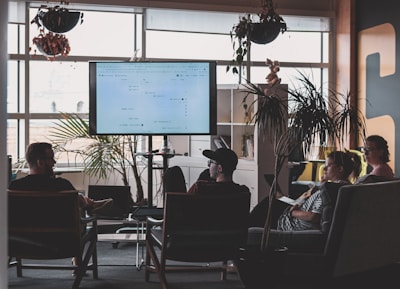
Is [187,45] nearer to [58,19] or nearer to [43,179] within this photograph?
[58,19]

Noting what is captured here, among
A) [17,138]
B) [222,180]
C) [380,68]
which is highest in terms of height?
[380,68]

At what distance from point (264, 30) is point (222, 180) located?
117 inches

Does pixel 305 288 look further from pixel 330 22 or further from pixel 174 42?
pixel 330 22

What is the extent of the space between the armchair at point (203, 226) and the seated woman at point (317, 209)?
0.25 m

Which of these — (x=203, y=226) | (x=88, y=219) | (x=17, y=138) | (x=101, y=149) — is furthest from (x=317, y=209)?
Result: (x=17, y=138)

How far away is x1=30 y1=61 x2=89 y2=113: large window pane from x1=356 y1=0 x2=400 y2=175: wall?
147 inches

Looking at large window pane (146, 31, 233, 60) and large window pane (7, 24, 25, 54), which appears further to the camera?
large window pane (146, 31, 233, 60)

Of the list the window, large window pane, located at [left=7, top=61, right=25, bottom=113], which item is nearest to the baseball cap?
the window

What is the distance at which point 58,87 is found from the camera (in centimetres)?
852

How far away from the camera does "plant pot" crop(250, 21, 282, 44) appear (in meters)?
7.32

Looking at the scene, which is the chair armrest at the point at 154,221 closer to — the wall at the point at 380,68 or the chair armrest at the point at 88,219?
the chair armrest at the point at 88,219

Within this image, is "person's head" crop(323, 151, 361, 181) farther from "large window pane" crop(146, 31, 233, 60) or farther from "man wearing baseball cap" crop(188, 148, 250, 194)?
"large window pane" crop(146, 31, 233, 60)

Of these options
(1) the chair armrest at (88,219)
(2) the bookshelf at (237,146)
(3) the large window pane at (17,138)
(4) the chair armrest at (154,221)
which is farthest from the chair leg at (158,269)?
(3) the large window pane at (17,138)

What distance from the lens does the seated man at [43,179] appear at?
15.3 feet
